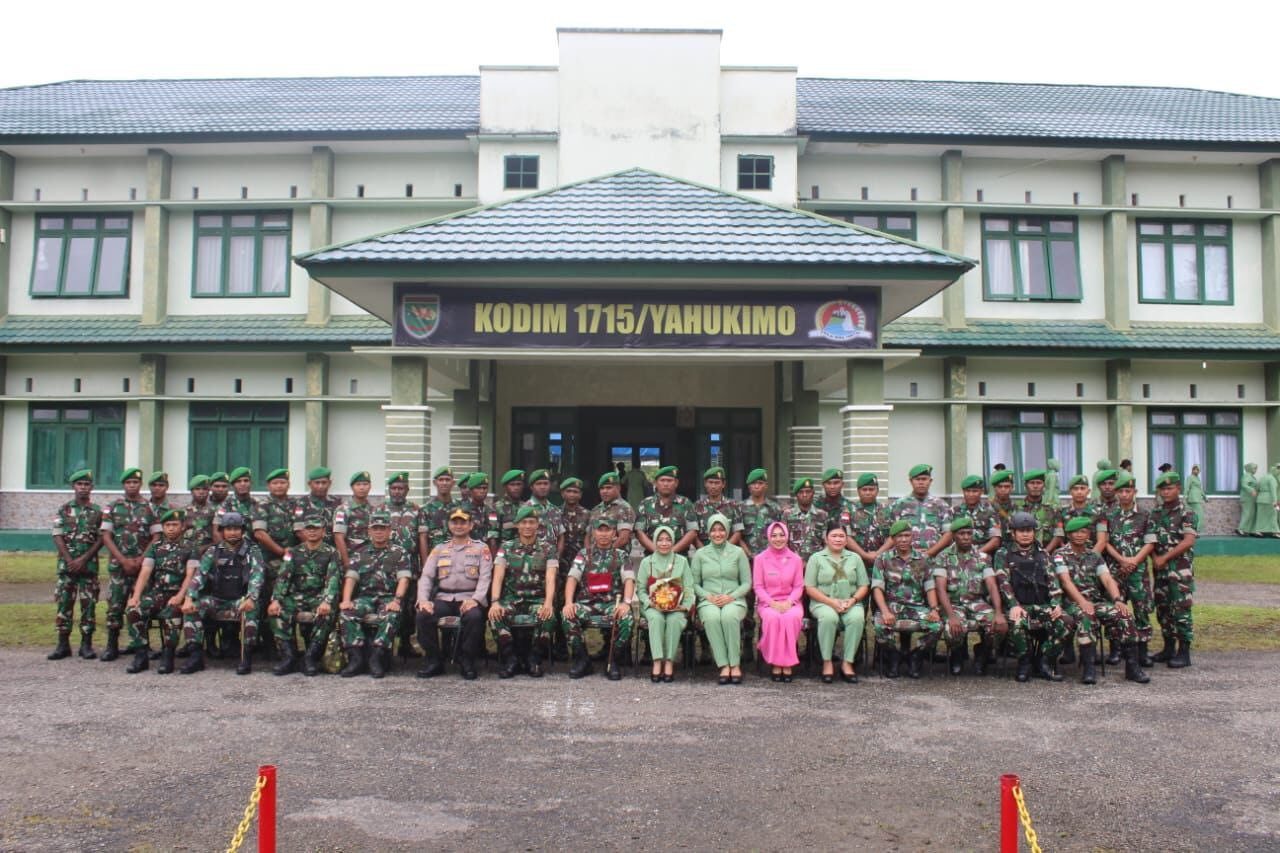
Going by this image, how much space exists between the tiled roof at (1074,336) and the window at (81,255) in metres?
15.9

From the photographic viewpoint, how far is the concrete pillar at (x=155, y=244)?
19.6 m

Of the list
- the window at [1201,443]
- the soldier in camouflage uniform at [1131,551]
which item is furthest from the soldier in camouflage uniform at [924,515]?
the window at [1201,443]

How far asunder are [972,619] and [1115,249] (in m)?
14.3

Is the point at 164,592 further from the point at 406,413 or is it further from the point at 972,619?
the point at 972,619

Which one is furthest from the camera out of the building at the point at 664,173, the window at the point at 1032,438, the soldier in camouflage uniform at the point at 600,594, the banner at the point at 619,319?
the window at the point at 1032,438

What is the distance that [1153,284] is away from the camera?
66.5 feet

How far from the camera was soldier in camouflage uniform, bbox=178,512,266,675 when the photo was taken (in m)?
8.46

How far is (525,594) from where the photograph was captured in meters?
8.67

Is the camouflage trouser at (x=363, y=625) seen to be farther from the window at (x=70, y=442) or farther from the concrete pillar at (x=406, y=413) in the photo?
the window at (x=70, y=442)

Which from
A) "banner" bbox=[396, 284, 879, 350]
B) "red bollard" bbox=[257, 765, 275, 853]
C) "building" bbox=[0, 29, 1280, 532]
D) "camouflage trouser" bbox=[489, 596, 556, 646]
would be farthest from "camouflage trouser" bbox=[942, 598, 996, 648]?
"building" bbox=[0, 29, 1280, 532]

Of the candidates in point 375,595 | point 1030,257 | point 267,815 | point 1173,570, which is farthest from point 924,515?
point 1030,257

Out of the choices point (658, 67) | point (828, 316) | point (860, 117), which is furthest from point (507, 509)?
point (860, 117)

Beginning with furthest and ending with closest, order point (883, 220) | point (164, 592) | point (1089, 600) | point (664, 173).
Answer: point (883, 220) → point (664, 173) → point (164, 592) → point (1089, 600)

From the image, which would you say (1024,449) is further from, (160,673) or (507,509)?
(160,673)
